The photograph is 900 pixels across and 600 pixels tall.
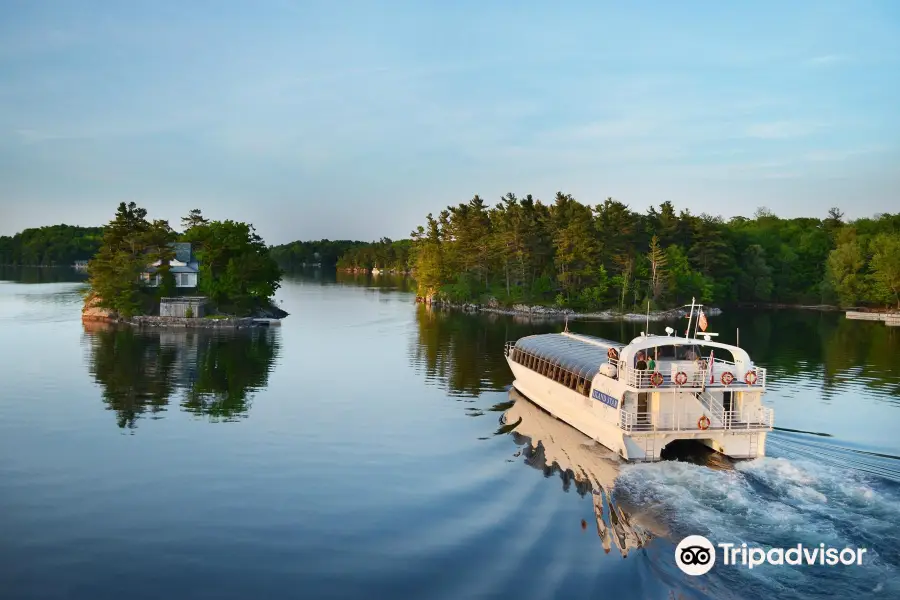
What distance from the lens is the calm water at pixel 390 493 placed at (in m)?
18.6

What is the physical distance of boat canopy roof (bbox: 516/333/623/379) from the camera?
33.9 m

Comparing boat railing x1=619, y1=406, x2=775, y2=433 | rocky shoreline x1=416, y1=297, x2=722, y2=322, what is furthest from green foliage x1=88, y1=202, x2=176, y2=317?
boat railing x1=619, y1=406, x2=775, y2=433

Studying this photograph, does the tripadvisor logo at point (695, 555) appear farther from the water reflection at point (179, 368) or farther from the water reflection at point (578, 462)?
the water reflection at point (179, 368)


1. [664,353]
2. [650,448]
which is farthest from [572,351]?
[650,448]

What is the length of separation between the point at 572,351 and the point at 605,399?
739cm

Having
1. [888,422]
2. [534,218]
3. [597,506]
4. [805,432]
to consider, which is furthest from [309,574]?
[534,218]

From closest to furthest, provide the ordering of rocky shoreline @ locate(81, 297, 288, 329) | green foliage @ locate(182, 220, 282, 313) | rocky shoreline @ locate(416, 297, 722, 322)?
rocky shoreline @ locate(81, 297, 288, 329) < green foliage @ locate(182, 220, 282, 313) < rocky shoreline @ locate(416, 297, 722, 322)

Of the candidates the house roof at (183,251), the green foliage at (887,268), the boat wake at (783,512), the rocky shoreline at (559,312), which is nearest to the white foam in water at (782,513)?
the boat wake at (783,512)

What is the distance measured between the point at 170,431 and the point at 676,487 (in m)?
22.6

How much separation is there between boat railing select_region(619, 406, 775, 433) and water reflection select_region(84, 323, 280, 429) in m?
20.0

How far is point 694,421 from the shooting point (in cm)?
2894

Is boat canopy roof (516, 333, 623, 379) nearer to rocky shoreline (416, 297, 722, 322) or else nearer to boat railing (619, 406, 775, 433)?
boat railing (619, 406, 775, 433)

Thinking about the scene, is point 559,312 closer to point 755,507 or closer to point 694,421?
point 694,421

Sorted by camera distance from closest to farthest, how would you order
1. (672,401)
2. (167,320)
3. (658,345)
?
(672,401) → (658,345) → (167,320)
